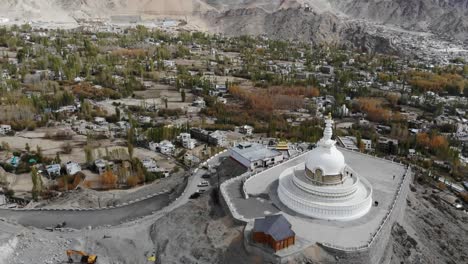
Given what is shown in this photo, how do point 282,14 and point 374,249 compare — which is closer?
point 374,249

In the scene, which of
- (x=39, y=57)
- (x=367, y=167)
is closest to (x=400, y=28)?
(x=39, y=57)

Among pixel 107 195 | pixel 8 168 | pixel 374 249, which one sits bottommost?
pixel 8 168

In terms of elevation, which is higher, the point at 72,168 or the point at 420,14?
the point at 420,14

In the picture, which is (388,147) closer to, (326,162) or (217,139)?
(217,139)

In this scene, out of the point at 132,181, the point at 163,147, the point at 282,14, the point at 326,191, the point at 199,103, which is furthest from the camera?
the point at 282,14

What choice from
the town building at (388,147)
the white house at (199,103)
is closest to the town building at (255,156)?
the town building at (388,147)

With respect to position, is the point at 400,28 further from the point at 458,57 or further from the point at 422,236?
the point at 422,236

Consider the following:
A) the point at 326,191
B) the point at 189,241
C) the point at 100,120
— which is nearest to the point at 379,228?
the point at 326,191
